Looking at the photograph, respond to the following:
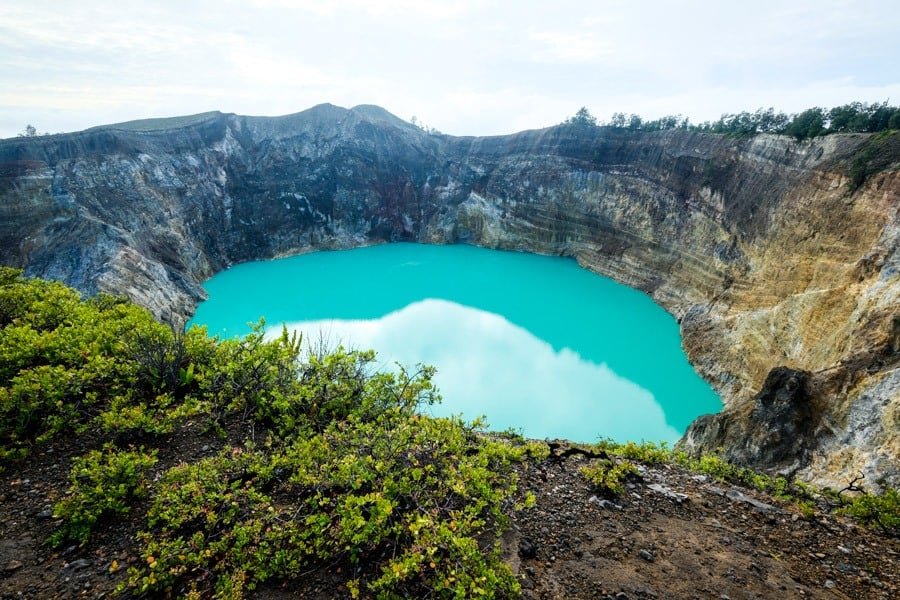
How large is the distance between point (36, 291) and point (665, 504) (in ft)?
32.8

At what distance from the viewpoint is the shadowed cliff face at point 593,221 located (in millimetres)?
10672

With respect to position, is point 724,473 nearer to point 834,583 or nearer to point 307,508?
point 834,583

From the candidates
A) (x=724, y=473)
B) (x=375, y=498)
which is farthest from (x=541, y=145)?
(x=375, y=498)

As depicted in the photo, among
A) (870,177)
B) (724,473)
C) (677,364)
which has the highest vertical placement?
(870,177)

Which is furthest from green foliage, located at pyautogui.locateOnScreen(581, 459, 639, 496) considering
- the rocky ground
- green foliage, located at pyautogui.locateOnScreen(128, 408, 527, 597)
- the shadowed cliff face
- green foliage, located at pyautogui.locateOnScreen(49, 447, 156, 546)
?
the shadowed cliff face

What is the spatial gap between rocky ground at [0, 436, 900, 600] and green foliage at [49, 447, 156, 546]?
14 cm

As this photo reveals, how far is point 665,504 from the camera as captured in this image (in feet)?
16.1

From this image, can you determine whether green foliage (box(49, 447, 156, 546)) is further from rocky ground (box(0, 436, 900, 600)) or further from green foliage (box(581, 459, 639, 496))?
→ green foliage (box(581, 459, 639, 496))

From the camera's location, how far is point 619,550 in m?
4.07

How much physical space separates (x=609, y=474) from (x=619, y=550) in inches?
44.3

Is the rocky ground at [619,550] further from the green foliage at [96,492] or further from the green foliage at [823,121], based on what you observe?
the green foliage at [823,121]

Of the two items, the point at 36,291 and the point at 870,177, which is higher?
the point at 870,177

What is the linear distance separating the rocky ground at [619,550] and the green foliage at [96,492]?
139 millimetres

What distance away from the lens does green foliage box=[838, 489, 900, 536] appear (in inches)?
180
